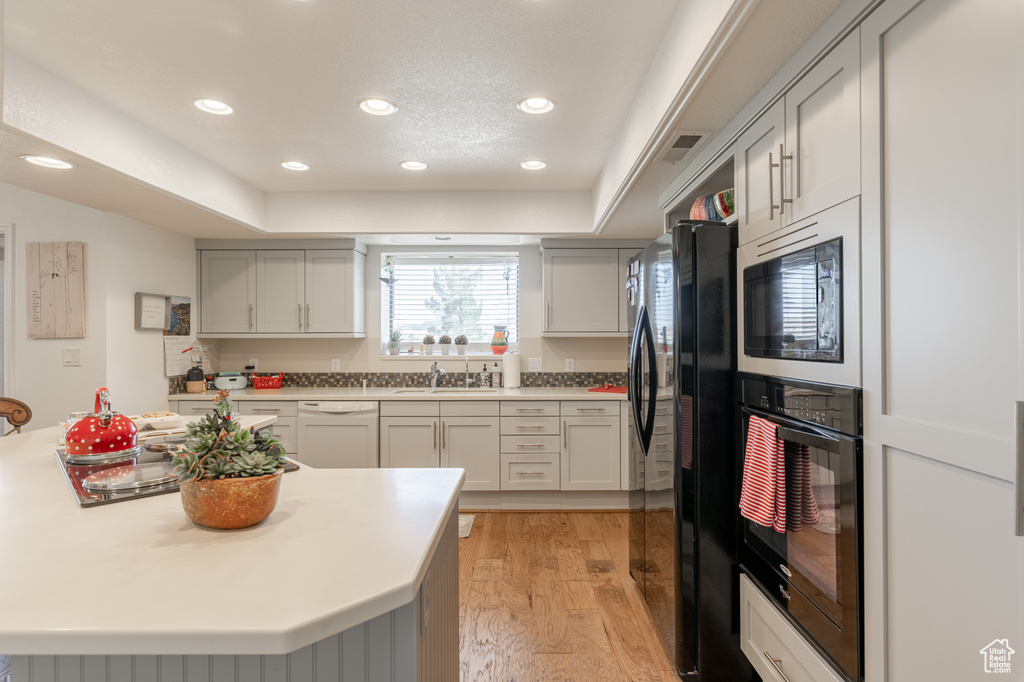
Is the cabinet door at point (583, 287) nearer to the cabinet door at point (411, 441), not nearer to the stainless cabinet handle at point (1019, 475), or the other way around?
the cabinet door at point (411, 441)

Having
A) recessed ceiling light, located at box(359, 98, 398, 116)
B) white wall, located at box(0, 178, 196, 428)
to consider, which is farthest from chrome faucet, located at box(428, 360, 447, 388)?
recessed ceiling light, located at box(359, 98, 398, 116)

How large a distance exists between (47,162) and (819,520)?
3357 millimetres

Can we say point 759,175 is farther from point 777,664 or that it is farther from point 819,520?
point 777,664

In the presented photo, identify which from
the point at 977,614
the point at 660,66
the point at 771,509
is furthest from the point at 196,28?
the point at 977,614

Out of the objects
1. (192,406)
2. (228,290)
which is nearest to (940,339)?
(192,406)

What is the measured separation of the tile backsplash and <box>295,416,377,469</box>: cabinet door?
0.63m

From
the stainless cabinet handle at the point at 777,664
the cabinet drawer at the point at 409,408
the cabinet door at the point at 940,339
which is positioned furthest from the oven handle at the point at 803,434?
the cabinet drawer at the point at 409,408

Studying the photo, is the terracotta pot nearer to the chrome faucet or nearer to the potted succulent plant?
the potted succulent plant

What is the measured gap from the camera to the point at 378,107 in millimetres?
2553

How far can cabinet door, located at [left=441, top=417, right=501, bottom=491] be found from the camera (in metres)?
4.02

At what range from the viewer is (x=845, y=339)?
4.40 ft

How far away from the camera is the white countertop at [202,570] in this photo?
2.55ft

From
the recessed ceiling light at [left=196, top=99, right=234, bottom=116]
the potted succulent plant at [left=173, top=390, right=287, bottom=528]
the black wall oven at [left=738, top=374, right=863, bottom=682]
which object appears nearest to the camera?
the potted succulent plant at [left=173, top=390, right=287, bottom=528]

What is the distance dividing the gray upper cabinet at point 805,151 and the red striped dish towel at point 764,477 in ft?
2.13
